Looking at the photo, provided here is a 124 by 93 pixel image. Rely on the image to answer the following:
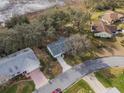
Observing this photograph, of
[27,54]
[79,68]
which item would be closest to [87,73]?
[79,68]

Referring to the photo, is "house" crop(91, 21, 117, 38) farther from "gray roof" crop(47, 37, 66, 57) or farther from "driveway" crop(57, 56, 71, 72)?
"driveway" crop(57, 56, 71, 72)

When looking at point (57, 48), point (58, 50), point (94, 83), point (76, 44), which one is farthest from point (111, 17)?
point (94, 83)

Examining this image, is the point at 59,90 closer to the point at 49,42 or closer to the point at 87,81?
the point at 87,81

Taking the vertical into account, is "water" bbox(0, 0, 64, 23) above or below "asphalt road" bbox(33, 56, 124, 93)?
above

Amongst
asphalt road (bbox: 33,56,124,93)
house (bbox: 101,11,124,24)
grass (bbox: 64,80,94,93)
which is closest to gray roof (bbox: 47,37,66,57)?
asphalt road (bbox: 33,56,124,93)

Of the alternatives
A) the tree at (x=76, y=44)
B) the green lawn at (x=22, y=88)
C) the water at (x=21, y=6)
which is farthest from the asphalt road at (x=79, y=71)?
the water at (x=21, y=6)

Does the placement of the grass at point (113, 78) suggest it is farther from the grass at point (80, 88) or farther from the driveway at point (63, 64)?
the driveway at point (63, 64)
